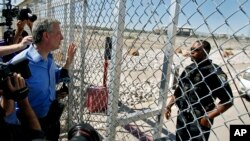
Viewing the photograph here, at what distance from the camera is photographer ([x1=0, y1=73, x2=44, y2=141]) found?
6.72 feet

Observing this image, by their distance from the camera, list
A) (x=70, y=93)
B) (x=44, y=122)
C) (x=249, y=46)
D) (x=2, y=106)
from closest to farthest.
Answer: (x=249, y=46), (x=2, y=106), (x=44, y=122), (x=70, y=93)

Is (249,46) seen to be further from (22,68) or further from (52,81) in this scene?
(52,81)

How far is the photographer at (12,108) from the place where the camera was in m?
2.05

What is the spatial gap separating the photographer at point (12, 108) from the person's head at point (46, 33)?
0.91 m

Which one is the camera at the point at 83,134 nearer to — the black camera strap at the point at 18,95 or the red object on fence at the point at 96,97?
the black camera strap at the point at 18,95

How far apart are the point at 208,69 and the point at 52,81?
159 centimetres

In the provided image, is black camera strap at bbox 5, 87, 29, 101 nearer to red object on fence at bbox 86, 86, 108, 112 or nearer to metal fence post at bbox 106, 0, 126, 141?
metal fence post at bbox 106, 0, 126, 141

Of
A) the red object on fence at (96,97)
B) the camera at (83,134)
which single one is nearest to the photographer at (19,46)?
the red object on fence at (96,97)

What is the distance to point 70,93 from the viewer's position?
14.8 ft

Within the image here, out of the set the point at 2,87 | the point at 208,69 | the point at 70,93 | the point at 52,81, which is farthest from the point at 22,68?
the point at 70,93

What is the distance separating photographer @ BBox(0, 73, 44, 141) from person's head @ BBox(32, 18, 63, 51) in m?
0.91

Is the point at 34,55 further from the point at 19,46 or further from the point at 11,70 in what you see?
the point at 11,70

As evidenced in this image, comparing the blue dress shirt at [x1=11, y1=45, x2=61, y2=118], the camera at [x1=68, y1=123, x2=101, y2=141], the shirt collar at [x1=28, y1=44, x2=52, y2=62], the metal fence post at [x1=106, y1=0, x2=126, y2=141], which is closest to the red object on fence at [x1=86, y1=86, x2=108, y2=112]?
the blue dress shirt at [x1=11, y1=45, x2=61, y2=118]

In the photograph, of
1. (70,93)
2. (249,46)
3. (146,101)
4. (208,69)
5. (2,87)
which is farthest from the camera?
(146,101)
